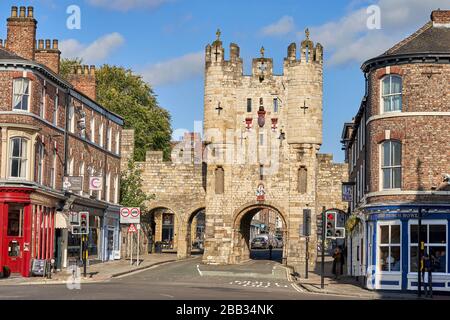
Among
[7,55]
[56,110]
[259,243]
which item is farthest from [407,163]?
[259,243]

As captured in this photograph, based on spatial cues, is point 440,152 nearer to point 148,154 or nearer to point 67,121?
point 67,121

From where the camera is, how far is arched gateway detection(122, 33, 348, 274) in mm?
71062

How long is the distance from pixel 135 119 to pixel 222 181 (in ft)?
69.5

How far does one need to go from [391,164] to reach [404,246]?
364 centimetres

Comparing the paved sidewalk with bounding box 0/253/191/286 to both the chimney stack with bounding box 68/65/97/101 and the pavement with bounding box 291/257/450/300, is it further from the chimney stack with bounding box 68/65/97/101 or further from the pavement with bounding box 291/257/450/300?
the chimney stack with bounding box 68/65/97/101

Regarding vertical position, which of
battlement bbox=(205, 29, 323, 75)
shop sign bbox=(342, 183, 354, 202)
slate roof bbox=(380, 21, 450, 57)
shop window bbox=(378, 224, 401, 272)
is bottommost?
shop window bbox=(378, 224, 401, 272)

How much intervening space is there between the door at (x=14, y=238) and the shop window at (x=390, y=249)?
17.5 metres

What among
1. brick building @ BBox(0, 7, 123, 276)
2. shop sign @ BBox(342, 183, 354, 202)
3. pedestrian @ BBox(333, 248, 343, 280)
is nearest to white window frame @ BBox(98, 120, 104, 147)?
brick building @ BBox(0, 7, 123, 276)

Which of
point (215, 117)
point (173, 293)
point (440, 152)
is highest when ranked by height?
point (215, 117)

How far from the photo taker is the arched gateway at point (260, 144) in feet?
233

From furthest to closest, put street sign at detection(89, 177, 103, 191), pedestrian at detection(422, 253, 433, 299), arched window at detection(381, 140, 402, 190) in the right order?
street sign at detection(89, 177, 103, 191) < arched window at detection(381, 140, 402, 190) < pedestrian at detection(422, 253, 433, 299)

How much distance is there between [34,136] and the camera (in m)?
46.9

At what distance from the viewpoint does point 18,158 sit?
1815 inches
